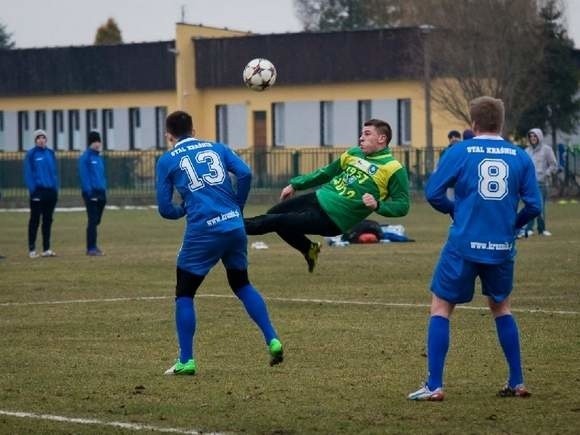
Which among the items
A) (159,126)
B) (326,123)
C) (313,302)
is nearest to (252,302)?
(313,302)

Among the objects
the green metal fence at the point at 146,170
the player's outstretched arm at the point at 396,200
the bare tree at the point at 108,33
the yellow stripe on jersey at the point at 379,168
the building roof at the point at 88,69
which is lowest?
the green metal fence at the point at 146,170

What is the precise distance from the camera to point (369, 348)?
12734mm

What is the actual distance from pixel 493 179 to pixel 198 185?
2.53 meters

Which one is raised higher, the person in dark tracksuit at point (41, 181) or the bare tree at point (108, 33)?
the bare tree at point (108, 33)

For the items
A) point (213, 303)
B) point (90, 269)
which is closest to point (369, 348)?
point (213, 303)

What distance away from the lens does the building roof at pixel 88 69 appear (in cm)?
6356

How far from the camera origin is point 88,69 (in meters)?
65.2

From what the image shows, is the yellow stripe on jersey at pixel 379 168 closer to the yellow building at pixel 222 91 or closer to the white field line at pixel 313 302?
the white field line at pixel 313 302

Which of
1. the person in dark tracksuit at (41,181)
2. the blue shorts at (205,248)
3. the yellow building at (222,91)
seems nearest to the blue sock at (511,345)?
the blue shorts at (205,248)

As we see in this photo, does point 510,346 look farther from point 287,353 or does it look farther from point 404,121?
point 404,121

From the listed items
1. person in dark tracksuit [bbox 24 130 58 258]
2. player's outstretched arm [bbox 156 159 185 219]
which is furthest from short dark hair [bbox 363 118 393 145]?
person in dark tracksuit [bbox 24 130 58 258]

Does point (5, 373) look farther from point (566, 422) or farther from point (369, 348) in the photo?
point (566, 422)

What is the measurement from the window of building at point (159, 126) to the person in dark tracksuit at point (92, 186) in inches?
1558

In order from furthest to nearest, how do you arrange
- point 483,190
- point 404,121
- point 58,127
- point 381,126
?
1. point 58,127
2. point 404,121
3. point 381,126
4. point 483,190
